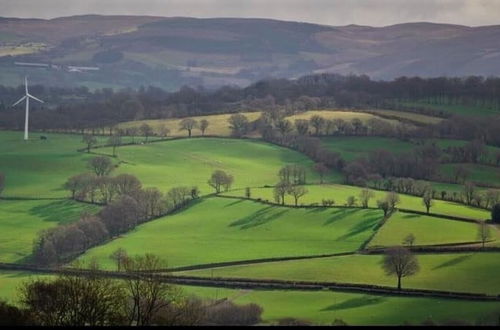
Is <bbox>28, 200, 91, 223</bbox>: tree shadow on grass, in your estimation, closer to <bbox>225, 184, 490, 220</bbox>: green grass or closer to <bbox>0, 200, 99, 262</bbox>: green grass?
<bbox>0, 200, 99, 262</bbox>: green grass

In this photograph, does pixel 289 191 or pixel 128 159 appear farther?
pixel 128 159

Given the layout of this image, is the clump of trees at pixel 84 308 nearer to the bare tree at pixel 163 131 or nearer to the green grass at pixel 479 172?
the green grass at pixel 479 172

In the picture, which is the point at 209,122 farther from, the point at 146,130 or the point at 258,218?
the point at 258,218

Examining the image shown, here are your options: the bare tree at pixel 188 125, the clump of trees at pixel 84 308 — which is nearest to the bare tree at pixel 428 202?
the clump of trees at pixel 84 308

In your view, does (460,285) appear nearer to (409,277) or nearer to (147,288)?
(409,277)
